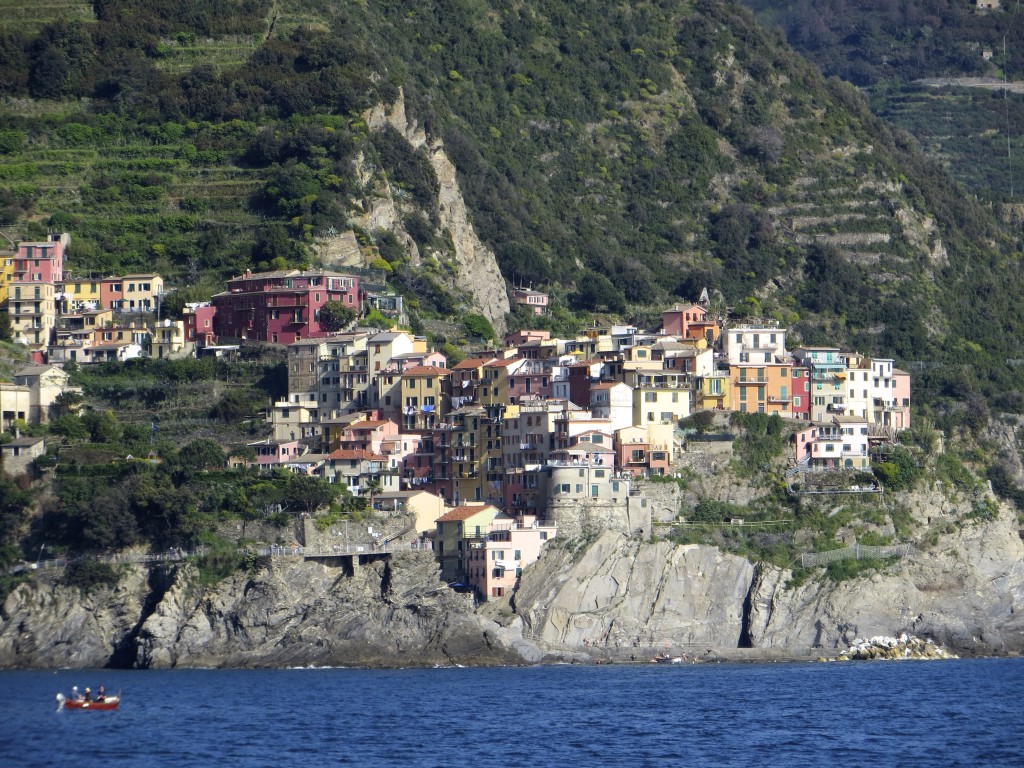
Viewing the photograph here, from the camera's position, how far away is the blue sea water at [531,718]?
7344 centimetres

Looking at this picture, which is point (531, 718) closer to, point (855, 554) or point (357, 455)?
point (855, 554)

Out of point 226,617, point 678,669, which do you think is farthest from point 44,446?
point 678,669

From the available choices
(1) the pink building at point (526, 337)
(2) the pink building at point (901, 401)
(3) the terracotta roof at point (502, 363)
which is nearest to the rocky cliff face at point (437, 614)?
(3) the terracotta roof at point (502, 363)

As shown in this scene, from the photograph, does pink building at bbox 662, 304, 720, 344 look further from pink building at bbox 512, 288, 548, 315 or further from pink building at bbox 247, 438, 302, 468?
pink building at bbox 247, 438, 302, 468

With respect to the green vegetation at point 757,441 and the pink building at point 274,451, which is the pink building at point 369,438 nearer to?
the pink building at point 274,451

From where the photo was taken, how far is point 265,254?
126 meters

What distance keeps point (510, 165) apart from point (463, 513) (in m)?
55.8

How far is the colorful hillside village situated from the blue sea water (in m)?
9.79

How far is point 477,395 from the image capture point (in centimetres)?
11456

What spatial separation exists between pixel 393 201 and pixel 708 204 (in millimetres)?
31930

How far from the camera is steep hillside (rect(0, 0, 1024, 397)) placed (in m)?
132

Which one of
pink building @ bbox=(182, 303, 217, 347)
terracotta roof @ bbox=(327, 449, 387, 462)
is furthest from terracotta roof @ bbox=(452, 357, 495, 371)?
pink building @ bbox=(182, 303, 217, 347)

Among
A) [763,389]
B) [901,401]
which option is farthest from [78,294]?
[901,401]

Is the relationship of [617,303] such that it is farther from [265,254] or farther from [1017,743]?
[1017,743]
